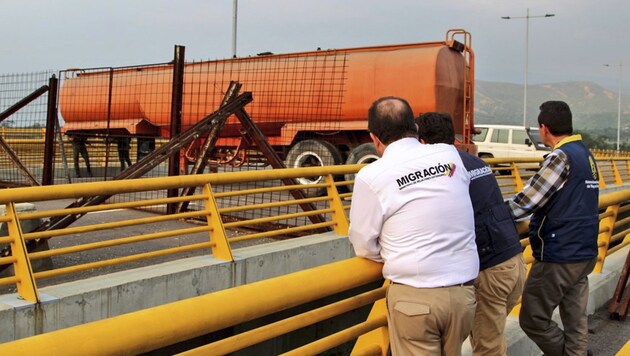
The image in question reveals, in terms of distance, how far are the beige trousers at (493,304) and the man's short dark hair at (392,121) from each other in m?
1.24

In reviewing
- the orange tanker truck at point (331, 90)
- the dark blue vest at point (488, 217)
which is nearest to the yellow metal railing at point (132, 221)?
the dark blue vest at point (488, 217)

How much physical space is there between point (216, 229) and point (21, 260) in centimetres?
176

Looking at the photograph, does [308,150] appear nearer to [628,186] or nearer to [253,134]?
[253,134]

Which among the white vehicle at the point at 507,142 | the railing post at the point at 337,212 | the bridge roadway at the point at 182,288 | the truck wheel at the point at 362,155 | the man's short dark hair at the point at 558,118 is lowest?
the bridge roadway at the point at 182,288

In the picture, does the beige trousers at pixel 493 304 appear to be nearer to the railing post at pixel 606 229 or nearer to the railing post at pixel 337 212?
the railing post at pixel 337 212

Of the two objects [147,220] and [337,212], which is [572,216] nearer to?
[147,220]

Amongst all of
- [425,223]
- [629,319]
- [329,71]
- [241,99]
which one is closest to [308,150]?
[329,71]

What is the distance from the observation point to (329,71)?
13.6 m

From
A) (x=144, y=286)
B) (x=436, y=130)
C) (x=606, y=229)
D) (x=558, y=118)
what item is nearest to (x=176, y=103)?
(x=144, y=286)

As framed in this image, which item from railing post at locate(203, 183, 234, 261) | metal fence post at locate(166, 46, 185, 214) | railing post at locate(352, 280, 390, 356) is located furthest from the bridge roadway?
metal fence post at locate(166, 46, 185, 214)

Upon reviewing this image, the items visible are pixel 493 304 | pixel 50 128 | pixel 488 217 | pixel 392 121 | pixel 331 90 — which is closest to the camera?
pixel 392 121

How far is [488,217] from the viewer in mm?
3400

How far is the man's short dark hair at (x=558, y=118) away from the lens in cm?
392

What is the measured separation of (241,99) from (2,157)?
721 cm
